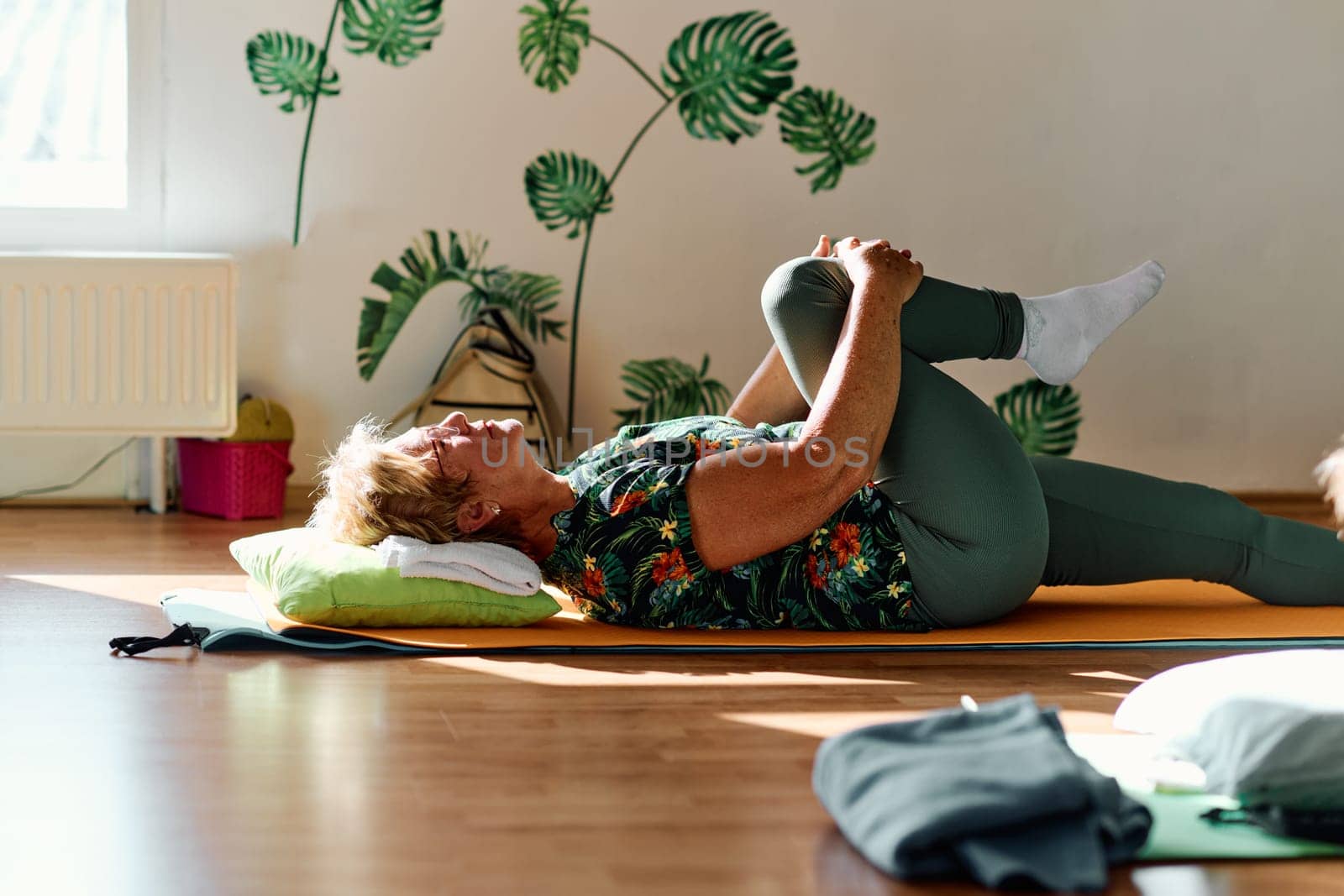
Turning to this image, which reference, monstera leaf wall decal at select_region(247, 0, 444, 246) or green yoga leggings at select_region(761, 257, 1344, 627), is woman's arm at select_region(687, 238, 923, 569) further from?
monstera leaf wall decal at select_region(247, 0, 444, 246)

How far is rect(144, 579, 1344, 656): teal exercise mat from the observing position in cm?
228

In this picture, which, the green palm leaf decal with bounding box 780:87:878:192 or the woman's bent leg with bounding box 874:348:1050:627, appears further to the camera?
→ the green palm leaf decal with bounding box 780:87:878:192

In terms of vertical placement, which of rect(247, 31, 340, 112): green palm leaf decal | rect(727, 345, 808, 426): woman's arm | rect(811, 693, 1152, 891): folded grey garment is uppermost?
rect(247, 31, 340, 112): green palm leaf decal

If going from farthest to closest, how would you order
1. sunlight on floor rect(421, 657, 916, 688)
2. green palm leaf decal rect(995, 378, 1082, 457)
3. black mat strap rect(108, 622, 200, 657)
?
1. green palm leaf decal rect(995, 378, 1082, 457)
2. black mat strap rect(108, 622, 200, 657)
3. sunlight on floor rect(421, 657, 916, 688)

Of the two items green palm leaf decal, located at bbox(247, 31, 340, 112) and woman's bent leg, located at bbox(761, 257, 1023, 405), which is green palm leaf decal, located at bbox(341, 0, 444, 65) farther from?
woman's bent leg, located at bbox(761, 257, 1023, 405)

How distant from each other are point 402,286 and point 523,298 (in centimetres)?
34

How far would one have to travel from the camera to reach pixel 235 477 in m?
3.78

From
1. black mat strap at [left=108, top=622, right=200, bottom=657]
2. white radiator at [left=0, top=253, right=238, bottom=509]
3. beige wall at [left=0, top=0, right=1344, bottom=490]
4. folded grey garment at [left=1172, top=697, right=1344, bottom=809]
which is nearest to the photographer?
folded grey garment at [left=1172, top=697, right=1344, bottom=809]

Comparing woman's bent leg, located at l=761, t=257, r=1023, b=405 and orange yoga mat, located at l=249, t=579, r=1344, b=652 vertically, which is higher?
woman's bent leg, located at l=761, t=257, r=1023, b=405

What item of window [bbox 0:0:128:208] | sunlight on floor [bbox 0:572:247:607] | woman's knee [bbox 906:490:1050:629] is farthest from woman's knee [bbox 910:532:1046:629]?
window [bbox 0:0:128:208]

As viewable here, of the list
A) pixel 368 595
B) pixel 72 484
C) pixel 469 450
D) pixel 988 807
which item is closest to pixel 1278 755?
pixel 988 807

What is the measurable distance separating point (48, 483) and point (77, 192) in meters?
0.82

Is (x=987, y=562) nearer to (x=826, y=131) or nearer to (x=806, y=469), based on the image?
(x=806, y=469)

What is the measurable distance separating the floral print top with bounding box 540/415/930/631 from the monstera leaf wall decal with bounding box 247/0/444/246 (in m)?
1.97
